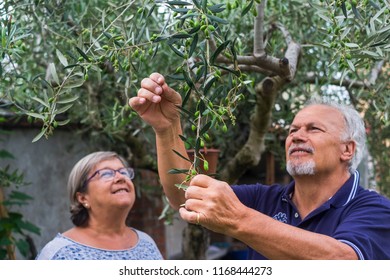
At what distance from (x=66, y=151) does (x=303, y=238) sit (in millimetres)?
4342

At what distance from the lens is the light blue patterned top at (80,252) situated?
3654 mm

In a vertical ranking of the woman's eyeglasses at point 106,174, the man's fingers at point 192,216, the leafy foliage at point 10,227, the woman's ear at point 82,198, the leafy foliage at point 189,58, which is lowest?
the leafy foliage at point 10,227

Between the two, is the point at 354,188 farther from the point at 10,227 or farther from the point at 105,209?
the point at 10,227

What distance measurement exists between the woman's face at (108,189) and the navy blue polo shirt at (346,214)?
1.15 meters

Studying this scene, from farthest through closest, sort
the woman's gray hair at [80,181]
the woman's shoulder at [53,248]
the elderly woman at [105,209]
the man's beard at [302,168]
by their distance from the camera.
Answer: the woman's gray hair at [80,181], the elderly woman at [105,209], the woman's shoulder at [53,248], the man's beard at [302,168]

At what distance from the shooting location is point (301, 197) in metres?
2.90

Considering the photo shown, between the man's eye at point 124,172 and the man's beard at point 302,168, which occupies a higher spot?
the man's beard at point 302,168

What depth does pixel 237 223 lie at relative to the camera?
2.06 m

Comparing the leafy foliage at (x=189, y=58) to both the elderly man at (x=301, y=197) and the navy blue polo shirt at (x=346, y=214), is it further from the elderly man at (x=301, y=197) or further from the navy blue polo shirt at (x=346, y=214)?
the navy blue polo shirt at (x=346, y=214)

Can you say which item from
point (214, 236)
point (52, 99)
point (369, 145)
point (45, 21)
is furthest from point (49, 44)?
point (214, 236)

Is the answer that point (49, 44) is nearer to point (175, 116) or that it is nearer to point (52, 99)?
point (175, 116)

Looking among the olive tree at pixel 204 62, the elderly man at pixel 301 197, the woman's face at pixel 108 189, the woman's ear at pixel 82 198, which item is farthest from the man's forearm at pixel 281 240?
the woman's ear at pixel 82 198

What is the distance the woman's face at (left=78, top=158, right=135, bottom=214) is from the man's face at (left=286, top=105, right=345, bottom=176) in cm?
A: 137

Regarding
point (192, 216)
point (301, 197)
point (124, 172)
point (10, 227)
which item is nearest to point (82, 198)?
point (124, 172)
